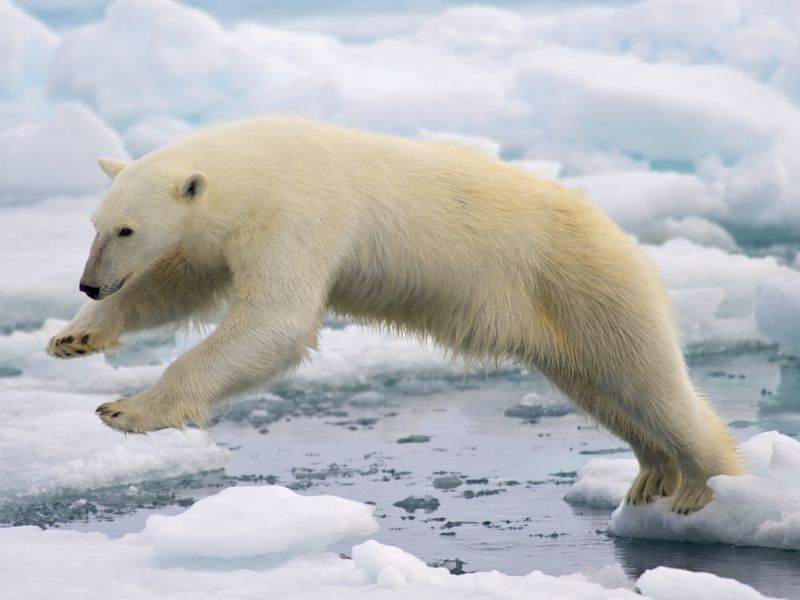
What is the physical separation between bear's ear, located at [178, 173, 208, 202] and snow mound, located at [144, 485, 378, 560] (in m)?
0.95

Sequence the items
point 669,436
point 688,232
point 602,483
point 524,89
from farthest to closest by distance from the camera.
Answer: point 524,89 < point 688,232 < point 602,483 < point 669,436

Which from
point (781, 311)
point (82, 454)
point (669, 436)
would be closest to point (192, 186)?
point (669, 436)

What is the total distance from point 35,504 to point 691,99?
10859 mm

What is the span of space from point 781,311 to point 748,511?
13.2ft

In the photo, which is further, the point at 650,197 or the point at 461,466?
the point at 650,197

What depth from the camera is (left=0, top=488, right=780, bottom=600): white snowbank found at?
10.6ft

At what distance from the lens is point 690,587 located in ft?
10.4

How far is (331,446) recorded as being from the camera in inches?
242

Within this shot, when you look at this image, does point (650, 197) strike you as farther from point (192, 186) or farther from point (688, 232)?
point (192, 186)

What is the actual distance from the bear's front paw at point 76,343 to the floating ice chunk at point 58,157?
980 cm

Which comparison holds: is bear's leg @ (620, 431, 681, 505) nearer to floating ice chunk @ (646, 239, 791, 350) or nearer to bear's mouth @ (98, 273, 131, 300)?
bear's mouth @ (98, 273, 131, 300)

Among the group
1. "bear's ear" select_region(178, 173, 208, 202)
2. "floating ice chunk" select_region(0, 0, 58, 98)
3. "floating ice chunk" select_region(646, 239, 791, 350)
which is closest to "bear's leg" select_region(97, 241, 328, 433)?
"bear's ear" select_region(178, 173, 208, 202)

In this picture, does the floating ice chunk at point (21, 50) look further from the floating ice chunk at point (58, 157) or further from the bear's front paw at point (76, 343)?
the bear's front paw at point (76, 343)

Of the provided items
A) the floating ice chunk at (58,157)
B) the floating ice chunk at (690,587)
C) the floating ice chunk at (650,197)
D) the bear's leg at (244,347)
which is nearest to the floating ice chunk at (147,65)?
the floating ice chunk at (58,157)
